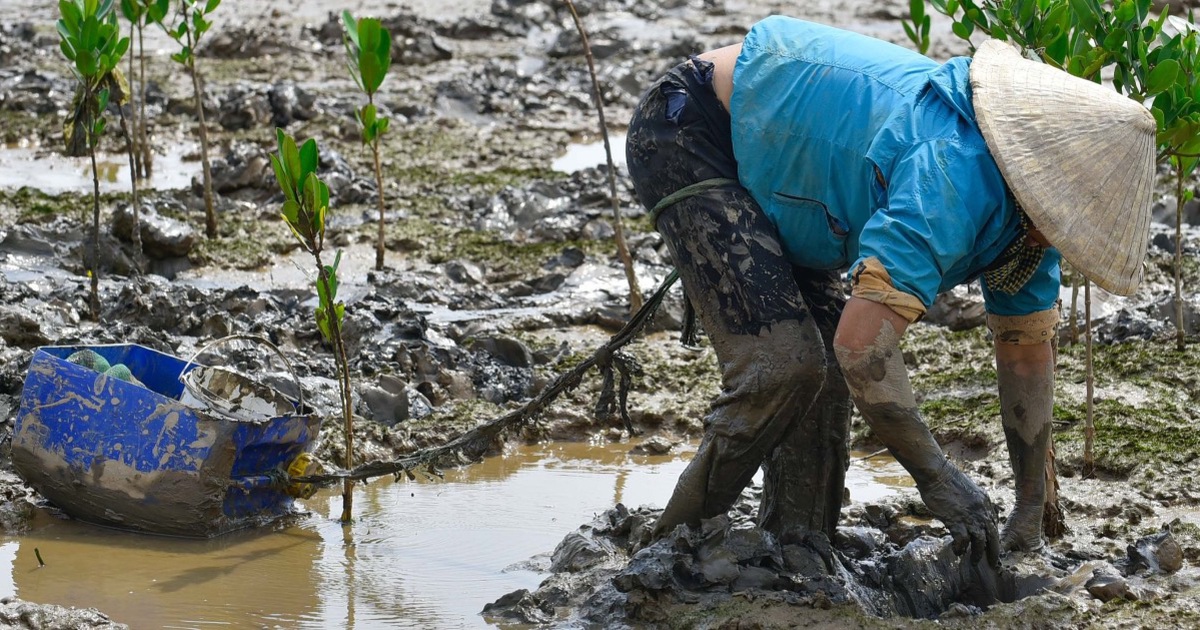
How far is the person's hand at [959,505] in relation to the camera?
10.3 feet

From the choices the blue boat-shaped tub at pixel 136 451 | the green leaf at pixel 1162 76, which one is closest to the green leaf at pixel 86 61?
the blue boat-shaped tub at pixel 136 451

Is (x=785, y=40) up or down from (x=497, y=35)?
down

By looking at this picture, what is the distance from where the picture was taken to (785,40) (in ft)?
10.5

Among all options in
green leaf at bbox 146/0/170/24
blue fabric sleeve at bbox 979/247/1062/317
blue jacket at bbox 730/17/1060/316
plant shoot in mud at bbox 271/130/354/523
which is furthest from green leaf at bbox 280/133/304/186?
green leaf at bbox 146/0/170/24

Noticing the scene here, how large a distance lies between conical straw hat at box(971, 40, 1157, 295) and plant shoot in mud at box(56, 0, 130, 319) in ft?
14.3

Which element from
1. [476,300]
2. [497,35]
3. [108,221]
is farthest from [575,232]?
[497,35]

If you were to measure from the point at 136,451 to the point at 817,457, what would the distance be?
81.3 inches

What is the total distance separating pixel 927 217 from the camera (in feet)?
9.20

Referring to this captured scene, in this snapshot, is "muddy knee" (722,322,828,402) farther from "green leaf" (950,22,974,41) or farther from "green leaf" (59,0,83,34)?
"green leaf" (59,0,83,34)

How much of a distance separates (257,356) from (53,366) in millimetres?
1359

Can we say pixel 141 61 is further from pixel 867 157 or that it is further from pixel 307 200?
pixel 867 157

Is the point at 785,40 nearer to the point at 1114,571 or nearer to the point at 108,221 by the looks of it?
the point at 1114,571

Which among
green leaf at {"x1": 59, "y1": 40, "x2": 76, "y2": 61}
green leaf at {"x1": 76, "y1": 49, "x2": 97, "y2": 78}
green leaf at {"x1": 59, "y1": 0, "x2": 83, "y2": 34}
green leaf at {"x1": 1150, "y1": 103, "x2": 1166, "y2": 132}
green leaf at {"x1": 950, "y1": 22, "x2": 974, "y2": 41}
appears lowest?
green leaf at {"x1": 1150, "y1": 103, "x2": 1166, "y2": 132}

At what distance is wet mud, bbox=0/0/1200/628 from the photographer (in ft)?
11.4
